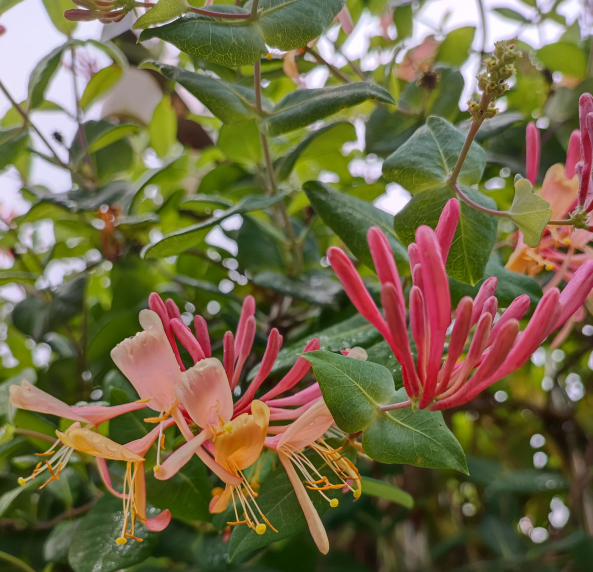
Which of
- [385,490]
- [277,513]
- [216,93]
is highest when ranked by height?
[216,93]

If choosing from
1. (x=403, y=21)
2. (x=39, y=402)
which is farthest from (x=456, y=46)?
(x=39, y=402)

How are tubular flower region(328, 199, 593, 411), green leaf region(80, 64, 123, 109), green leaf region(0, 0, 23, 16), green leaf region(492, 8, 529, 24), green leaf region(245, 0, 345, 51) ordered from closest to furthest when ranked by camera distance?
tubular flower region(328, 199, 593, 411) < green leaf region(245, 0, 345, 51) < green leaf region(0, 0, 23, 16) < green leaf region(80, 64, 123, 109) < green leaf region(492, 8, 529, 24)

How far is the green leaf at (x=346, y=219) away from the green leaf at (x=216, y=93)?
0.29 ft

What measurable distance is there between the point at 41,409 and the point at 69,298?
355mm

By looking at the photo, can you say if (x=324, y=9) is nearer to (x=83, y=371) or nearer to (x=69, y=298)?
(x=69, y=298)

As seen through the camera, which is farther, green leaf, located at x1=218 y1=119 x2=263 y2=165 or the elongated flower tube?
green leaf, located at x1=218 y1=119 x2=263 y2=165

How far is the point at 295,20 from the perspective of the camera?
0.42 metres

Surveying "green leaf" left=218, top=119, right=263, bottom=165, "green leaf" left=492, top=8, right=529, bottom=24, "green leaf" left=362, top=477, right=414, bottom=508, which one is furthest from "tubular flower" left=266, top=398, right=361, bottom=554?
"green leaf" left=492, top=8, right=529, bottom=24

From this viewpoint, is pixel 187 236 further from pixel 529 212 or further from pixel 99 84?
pixel 99 84

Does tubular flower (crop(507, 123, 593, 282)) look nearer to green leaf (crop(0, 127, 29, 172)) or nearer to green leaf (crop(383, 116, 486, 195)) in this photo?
green leaf (crop(383, 116, 486, 195))

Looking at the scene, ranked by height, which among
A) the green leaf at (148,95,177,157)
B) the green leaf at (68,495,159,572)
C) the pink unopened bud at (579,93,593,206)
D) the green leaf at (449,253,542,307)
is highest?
the pink unopened bud at (579,93,593,206)

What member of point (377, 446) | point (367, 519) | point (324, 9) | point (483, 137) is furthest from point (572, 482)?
point (324, 9)

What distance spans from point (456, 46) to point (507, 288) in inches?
18.6

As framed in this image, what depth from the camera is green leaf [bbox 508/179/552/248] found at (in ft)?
1.29
